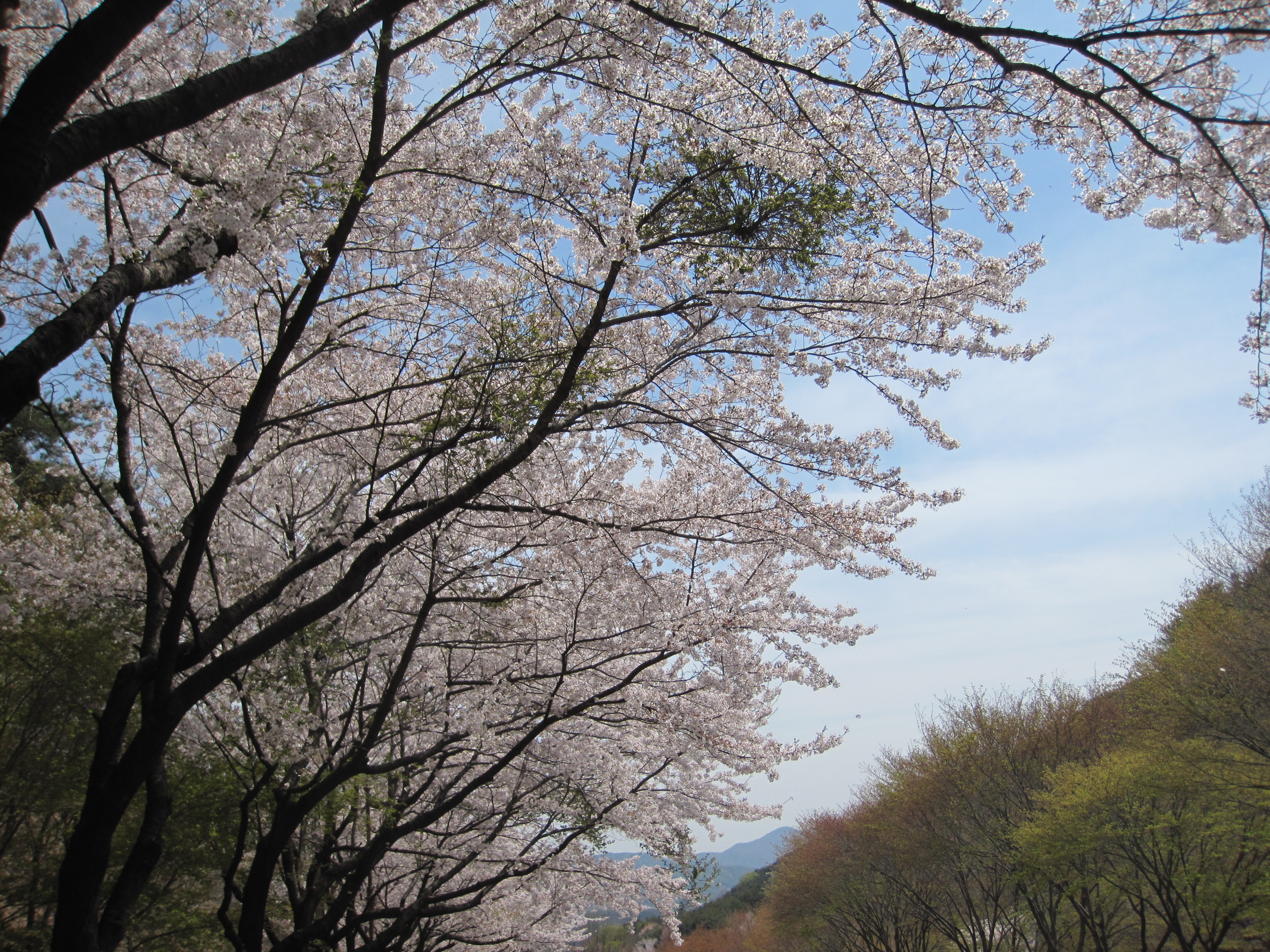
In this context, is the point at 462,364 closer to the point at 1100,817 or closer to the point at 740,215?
the point at 740,215

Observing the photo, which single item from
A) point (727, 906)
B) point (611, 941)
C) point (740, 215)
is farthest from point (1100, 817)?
point (727, 906)

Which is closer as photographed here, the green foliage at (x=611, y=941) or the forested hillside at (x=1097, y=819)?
the forested hillside at (x=1097, y=819)

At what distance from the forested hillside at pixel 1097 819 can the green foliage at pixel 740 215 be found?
1363 centimetres

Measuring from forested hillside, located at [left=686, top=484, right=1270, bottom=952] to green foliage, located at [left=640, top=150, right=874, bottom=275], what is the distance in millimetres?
13625

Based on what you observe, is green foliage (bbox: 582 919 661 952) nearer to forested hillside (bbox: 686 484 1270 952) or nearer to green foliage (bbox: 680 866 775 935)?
green foliage (bbox: 680 866 775 935)

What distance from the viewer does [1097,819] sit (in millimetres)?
14727

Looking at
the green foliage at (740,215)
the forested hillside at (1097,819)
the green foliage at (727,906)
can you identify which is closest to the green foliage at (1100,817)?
the forested hillside at (1097,819)

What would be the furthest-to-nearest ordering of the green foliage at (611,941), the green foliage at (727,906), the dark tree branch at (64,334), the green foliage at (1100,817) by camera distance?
1. the green foliage at (727,906)
2. the green foliage at (611,941)
3. the green foliage at (1100,817)
4. the dark tree branch at (64,334)

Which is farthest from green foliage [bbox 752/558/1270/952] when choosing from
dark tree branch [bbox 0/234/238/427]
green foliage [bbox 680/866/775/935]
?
green foliage [bbox 680/866/775/935]

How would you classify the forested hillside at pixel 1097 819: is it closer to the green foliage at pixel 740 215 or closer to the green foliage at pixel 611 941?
the green foliage at pixel 611 941

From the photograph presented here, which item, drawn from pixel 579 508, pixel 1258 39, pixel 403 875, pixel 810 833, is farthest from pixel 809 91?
pixel 810 833

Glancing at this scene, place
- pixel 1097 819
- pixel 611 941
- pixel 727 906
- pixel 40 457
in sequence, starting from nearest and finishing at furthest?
pixel 1097 819, pixel 40 457, pixel 611 941, pixel 727 906

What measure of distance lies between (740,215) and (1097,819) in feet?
51.1

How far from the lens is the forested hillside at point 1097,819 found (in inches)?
537
